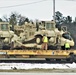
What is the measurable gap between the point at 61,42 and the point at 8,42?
4.63 metres

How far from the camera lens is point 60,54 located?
100 ft

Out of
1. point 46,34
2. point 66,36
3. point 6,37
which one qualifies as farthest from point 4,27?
point 66,36

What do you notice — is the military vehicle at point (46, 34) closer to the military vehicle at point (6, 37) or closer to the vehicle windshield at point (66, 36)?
the vehicle windshield at point (66, 36)

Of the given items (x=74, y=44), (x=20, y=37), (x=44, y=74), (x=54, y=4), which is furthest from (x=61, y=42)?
(x=54, y=4)

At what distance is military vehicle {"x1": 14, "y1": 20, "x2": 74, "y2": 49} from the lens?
3158 cm

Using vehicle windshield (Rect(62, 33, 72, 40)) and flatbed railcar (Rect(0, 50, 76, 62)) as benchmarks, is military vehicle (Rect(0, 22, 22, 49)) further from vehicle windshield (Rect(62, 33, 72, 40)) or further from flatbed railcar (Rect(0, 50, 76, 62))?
vehicle windshield (Rect(62, 33, 72, 40))

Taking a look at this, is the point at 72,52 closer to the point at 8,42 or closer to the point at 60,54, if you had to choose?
the point at 60,54

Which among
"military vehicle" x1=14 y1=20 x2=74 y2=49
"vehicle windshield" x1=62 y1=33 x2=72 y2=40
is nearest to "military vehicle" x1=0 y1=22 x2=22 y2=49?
"military vehicle" x1=14 y1=20 x2=74 y2=49

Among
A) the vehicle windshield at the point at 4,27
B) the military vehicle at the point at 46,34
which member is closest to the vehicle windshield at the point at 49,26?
the military vehicle at the point at 46,34

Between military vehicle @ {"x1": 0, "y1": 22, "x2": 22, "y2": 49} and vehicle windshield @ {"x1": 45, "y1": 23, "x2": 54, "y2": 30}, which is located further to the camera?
vehicle windshield @ {"x1": 45, "y1": 23, "x2": 54, "y2": 30}

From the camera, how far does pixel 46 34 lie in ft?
104

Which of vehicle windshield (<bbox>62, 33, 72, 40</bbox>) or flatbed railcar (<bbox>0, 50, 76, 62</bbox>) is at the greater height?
vehicle windshield (<bbox>62, 33, 72, 40</bbox>)

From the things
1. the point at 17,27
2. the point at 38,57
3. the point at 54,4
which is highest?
the point at 54,4

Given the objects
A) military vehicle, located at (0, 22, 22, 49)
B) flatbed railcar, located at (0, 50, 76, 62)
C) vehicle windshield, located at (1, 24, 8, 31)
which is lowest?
flatbed railcar, located at (0, 50, 76, 62)
